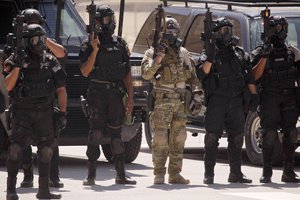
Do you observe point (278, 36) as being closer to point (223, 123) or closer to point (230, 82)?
point (230, 82)

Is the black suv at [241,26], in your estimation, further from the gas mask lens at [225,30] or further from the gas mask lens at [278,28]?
the gas mask lens at [278,28]

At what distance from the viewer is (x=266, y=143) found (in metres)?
15.0

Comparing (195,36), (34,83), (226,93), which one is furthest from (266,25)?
(195,36)

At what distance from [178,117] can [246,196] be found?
163 centimetres

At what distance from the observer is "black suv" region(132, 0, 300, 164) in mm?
16703

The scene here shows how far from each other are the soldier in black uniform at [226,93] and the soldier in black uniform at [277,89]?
175 millimetres

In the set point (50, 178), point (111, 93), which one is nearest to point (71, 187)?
point (50, 178)

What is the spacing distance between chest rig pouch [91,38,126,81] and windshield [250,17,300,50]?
270 centimetres

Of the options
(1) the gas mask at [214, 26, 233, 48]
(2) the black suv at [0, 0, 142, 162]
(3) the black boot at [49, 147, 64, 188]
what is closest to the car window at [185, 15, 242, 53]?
(2) the black suv at [0, 0, 142, 162]

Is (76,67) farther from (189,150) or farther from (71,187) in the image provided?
(189,150)

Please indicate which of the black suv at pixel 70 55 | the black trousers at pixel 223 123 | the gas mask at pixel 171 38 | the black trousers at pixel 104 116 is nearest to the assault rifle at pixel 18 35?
the black trousers at pixel 104 116

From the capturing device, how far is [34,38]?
13.1 m

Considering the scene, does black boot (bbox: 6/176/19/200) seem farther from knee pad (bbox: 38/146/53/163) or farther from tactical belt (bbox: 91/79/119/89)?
tactical belt (bbox: 91/79/119/89)

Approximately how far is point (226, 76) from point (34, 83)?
270cm
